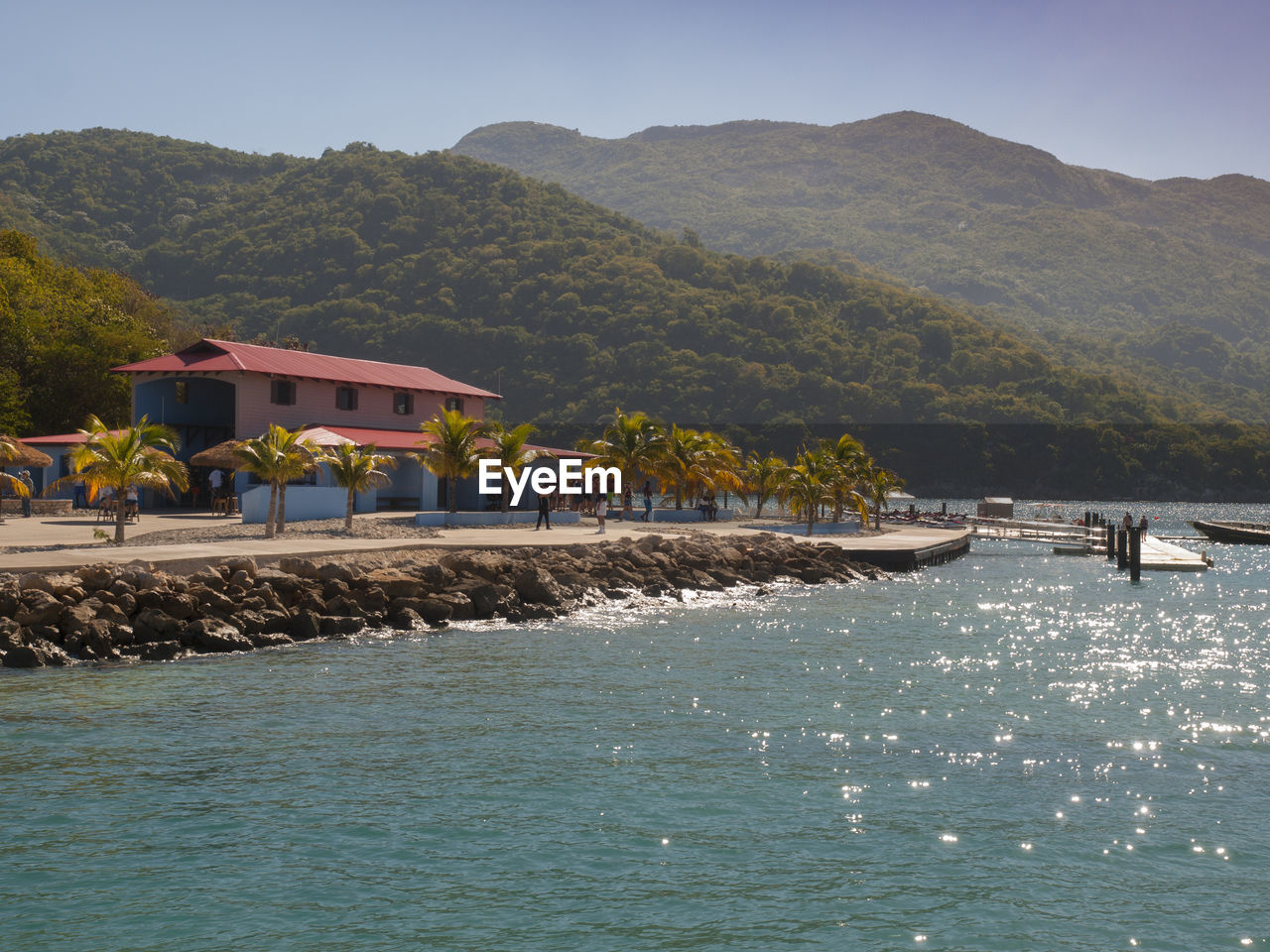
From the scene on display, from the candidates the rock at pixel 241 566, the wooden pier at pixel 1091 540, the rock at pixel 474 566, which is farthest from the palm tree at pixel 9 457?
the wooden pier at pixel 1091 540

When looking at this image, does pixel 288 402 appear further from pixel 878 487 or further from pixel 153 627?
pixel 878 487

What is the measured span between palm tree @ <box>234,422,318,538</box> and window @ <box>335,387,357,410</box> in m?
15.7

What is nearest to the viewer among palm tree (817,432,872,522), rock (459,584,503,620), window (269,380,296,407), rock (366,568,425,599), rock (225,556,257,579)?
rock (225,556,257,579)

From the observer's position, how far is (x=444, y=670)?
1975 cm

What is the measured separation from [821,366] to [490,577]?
13426cm

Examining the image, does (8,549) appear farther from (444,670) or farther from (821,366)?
(821,366)

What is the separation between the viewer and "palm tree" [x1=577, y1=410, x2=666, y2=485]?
5031 cm

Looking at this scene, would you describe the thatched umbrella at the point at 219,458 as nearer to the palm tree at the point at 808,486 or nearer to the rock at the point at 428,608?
the rock at the point at 428,608

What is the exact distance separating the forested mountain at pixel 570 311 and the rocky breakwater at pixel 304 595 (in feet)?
325

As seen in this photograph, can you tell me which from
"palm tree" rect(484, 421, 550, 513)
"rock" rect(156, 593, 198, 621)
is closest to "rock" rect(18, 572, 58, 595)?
"rock" rect(156, 593, 198, 621)

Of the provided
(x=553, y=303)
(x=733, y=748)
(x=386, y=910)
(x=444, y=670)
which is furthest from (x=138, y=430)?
(x=553, y=303)

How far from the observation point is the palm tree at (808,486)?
4922 cm

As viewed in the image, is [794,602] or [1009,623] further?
[794,602]

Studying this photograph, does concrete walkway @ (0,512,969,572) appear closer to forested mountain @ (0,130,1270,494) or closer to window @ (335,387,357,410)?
window @ (335,387,357,410)
